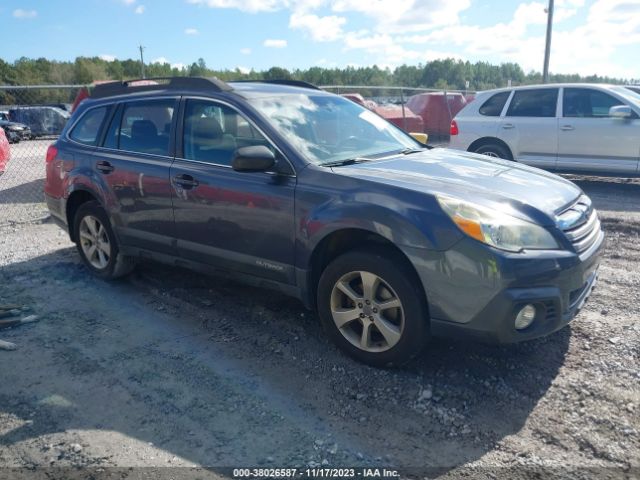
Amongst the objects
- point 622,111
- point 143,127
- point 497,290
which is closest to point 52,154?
point 143,127

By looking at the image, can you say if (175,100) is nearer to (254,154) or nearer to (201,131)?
(201,131)

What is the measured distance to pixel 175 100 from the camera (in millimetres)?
4566

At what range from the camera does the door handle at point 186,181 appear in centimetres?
426

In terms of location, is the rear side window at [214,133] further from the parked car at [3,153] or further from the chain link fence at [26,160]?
the parked car at [3,153]

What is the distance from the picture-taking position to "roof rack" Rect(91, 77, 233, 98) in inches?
174

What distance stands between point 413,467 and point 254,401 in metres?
1.03

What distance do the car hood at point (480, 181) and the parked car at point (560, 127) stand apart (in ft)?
18.4

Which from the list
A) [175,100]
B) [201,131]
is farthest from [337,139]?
[175,100]

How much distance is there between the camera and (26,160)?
52.7 feet

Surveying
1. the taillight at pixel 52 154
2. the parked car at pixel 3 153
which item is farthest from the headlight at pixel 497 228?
the parked car at pixel 3 153

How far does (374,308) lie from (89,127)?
3576mm

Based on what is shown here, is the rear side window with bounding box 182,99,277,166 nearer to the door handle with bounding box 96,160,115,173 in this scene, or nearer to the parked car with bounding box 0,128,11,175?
the door handle with bounding box 96,160,115,173

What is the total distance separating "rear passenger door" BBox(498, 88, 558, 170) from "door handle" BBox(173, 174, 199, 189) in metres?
6.96

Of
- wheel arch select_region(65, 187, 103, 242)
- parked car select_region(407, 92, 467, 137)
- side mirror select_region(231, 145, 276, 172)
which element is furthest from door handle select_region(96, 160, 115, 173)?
parked car select_region(407, 92, 467, 137)
